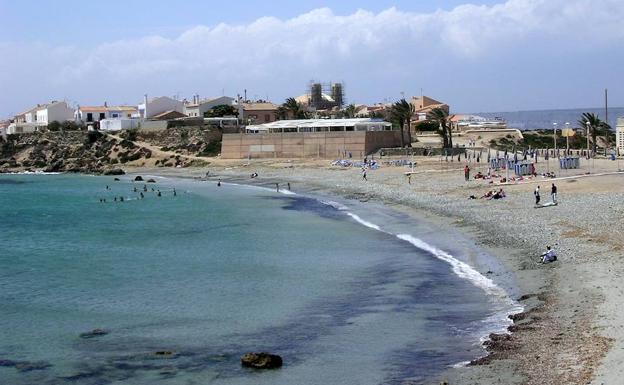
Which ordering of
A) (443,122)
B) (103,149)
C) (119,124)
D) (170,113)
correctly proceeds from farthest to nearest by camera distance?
1. (170,113)
2. (119,124)
3. (103,149)
4. (443,122)

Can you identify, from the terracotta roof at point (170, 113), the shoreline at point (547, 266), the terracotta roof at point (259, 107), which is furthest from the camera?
the terracotta roof at point (259, 107)

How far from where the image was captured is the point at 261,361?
705 inches

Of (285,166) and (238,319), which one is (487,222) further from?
(285,166)

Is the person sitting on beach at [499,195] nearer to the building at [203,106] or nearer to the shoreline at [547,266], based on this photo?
the shoreline at [547,266]

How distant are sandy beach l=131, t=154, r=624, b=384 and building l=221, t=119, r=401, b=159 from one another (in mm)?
14175

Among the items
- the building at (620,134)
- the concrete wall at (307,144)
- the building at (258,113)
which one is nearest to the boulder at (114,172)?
the concrete wall at (307,144)

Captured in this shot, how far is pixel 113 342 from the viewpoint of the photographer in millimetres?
20562

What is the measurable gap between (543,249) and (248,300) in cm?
1024

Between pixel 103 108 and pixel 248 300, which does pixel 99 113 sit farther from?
pixel 248 300

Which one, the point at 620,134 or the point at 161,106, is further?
the point at 161,106

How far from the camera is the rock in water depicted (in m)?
17.8

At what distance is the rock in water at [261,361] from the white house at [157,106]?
96927 mm

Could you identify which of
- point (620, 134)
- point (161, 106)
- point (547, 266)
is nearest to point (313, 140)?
point (620, 134)

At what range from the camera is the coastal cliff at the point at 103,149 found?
314 feet
